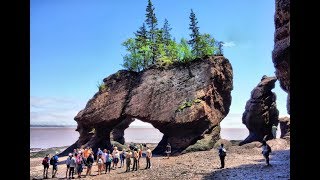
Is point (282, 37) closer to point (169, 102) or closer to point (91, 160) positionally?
point (91, 160)

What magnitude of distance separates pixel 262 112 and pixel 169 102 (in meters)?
16.7

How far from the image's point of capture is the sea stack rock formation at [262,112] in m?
48.8

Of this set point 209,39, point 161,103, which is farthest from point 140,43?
Answer: point 161,103

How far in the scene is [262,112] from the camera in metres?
48.9

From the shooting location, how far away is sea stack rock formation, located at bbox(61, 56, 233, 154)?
131ft

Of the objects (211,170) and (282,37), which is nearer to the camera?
(282,37)

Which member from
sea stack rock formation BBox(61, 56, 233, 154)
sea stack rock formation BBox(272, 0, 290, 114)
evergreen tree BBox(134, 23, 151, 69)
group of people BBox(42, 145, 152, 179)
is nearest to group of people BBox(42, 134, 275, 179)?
group of people BBox(42, 145, 152, 179)

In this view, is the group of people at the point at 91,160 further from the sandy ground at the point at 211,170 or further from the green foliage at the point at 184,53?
the green foliage at the point at 184,53

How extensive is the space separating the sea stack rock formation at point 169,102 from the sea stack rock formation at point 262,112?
18.0 ft

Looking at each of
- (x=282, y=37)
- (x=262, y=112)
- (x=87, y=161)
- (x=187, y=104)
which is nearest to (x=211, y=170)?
(x=87, y=161)

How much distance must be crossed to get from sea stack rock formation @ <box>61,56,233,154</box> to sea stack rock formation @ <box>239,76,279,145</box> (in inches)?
215

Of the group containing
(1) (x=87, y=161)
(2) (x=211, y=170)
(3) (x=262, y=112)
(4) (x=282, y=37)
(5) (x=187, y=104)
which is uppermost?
(4) (x=282, y=37)
